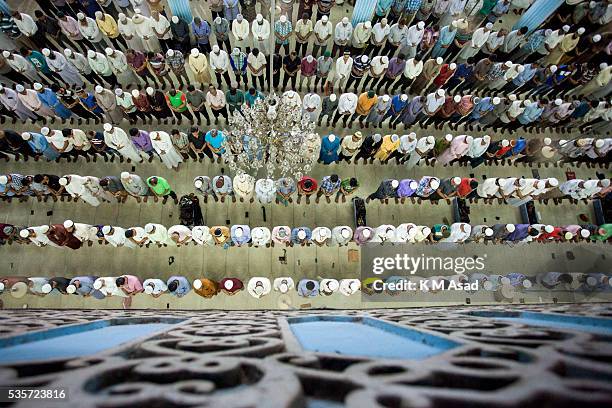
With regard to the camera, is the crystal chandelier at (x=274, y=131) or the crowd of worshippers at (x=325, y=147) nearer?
the crystal chandelier at (x=274, y=131)

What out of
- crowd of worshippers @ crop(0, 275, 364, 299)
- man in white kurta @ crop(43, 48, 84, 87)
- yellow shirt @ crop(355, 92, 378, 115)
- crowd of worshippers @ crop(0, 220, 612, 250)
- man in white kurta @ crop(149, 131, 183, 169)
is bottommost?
crowd of worshippers @ crop(0, 275, 364, 299)

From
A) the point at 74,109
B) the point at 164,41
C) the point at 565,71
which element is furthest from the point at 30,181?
the point at 565,71

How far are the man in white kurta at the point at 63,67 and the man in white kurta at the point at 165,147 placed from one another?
2.13 metres

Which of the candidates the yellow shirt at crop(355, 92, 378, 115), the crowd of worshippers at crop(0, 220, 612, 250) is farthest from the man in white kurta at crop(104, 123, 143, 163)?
the yellow shirt at crop(355, 92, 378, 115)

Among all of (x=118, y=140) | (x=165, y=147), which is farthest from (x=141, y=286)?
(x=118, y=140)

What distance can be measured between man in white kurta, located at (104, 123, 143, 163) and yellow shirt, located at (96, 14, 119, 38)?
1753 millimetres

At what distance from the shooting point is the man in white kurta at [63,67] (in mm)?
5665

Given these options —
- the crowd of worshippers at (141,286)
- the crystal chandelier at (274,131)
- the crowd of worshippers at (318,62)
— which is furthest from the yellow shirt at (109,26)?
the crowd of worshippers at (141,286)

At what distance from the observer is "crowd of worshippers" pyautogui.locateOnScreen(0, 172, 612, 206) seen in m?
5.49

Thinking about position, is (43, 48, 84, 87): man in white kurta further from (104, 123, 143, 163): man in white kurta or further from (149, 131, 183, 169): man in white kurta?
(149, 131, 183, 169): man in white kurta

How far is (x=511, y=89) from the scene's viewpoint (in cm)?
675

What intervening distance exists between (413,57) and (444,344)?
6073 millimetres

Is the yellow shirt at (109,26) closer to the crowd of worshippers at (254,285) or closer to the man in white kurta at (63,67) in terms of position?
the man in white kurta at (63,67)

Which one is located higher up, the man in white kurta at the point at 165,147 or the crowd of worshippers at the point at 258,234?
the man in white kurta at the point at 165,147
